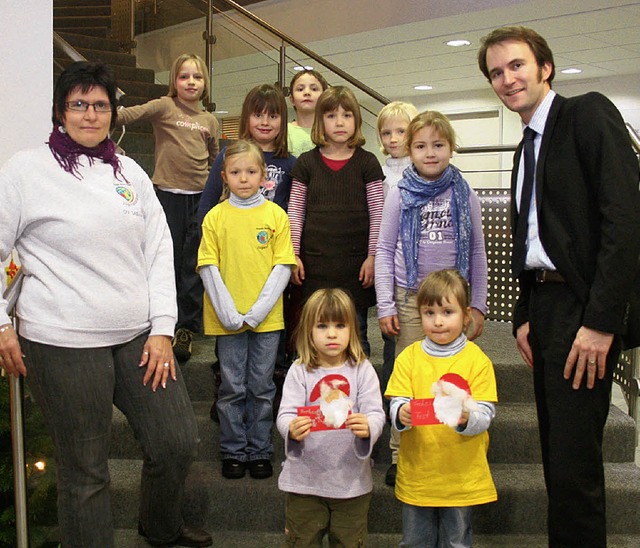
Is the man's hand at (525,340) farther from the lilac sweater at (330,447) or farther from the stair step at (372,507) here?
the stair step at (372,507)

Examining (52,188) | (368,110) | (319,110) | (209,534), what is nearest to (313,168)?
(319,110)

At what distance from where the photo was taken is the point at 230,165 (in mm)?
3057

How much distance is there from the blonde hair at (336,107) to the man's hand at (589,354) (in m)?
1.55

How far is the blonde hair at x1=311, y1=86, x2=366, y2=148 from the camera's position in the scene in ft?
10.4

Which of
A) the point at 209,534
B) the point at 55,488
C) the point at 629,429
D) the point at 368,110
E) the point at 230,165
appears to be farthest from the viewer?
the point at 368,110

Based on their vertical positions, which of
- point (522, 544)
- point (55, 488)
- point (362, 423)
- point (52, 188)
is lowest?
point (522, 544)

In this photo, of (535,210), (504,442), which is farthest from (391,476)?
(535,210)

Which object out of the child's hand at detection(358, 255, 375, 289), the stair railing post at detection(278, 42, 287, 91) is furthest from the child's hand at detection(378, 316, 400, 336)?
the stair railing post at detection(278, 42, 287, 91)

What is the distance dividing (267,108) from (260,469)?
62.3 inches

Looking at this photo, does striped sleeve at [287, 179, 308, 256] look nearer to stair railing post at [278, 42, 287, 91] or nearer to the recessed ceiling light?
stair railing post at [278, 42, 287, 91]

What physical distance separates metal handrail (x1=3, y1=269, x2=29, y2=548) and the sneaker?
3.95 feet

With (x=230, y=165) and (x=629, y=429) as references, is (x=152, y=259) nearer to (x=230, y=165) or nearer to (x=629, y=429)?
(x=230, y=165)

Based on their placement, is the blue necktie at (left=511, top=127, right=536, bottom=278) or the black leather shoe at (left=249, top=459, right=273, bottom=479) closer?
the blue necktie at (left=511, top=127, right=536, bottom=278)

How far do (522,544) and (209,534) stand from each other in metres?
1.23
